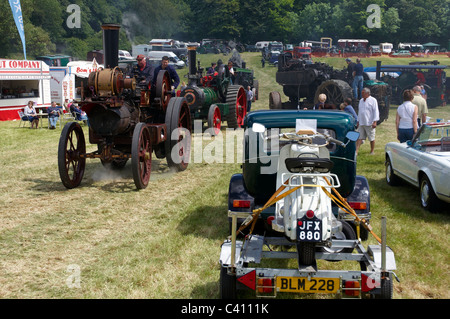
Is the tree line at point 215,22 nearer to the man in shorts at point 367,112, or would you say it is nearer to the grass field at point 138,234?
the man in shorts at point 367,112

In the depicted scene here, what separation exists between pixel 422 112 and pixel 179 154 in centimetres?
509

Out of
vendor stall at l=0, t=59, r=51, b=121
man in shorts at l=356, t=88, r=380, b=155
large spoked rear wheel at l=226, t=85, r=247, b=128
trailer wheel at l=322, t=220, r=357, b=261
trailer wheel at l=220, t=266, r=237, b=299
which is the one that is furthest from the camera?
vendor stall at l=0, t=59, r=51, b=121

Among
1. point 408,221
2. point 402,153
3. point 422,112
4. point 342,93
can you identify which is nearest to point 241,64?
point 342,93

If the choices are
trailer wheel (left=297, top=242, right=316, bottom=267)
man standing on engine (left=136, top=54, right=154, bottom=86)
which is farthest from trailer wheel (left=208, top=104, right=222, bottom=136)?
trailer wheel (left=297, top=242, right=316, bottom=267)

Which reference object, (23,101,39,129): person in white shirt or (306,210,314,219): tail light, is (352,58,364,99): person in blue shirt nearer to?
(23,101,39,129): person in white shirt

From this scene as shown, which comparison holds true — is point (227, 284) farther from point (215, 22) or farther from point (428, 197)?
point (215, 22)

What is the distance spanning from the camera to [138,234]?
6355mm

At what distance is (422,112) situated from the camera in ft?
34.8

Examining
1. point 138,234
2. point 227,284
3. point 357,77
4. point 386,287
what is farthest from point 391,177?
point 357,77

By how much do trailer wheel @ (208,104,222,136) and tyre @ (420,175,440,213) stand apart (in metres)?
8.04

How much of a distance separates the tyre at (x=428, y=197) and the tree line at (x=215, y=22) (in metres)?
57.6

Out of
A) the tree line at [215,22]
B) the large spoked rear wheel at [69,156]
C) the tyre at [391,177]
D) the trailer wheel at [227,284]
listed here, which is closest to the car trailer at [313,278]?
the trailer wheel at [227,284]

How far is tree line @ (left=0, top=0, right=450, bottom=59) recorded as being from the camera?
64438mm

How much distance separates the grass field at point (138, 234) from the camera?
15.6ft
